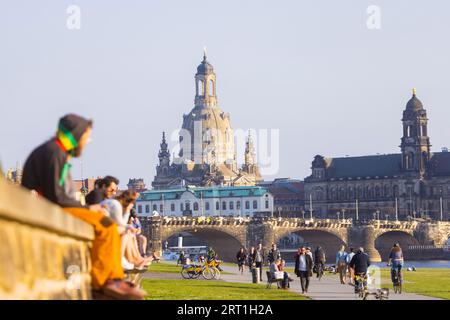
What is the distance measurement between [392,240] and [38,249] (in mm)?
161404

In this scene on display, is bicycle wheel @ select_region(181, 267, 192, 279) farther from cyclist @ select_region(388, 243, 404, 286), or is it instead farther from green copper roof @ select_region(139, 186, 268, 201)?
green copper roof @ select_region(139, 186, 268, 201)

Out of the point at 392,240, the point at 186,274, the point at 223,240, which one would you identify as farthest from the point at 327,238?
the point at 186,274

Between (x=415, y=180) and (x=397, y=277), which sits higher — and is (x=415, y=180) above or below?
above

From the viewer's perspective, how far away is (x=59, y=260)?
669 cm

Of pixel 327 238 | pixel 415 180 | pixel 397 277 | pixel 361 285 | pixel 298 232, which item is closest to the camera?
pixel 361 285

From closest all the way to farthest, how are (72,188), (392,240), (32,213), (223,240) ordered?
(32,213) < (72,188) < (223,240) < (392,240)

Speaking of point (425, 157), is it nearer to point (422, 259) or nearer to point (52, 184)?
point (422, 259)

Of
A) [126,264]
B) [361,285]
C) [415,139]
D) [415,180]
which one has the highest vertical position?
[415,139]

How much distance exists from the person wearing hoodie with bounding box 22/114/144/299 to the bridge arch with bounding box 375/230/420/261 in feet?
508

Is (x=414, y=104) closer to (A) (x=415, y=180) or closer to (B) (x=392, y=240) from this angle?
(A) (x=415, y=180)

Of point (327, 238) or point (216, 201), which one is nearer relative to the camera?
point (327, 238)

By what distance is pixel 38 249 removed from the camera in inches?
235

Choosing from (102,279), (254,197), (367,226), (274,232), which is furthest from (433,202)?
(102,279)
